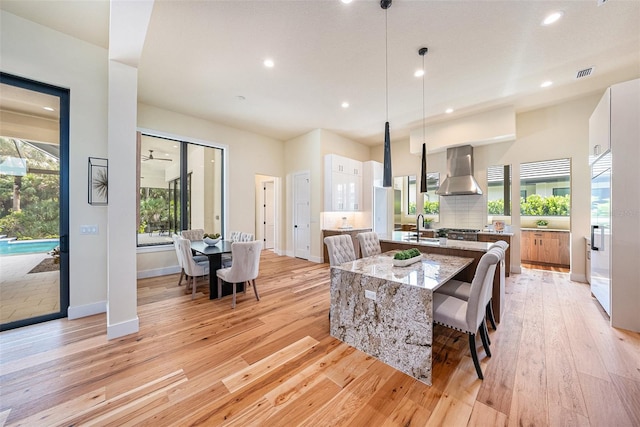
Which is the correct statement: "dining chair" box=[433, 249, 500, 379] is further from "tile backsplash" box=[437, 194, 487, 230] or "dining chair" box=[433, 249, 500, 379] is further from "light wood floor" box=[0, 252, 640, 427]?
"tile backsplash" box=[437, 194, 487, 230]

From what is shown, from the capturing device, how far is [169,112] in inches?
191

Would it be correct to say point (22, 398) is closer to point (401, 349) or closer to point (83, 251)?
point (83, 251)

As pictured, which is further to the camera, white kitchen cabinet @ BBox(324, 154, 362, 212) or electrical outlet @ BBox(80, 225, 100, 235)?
white kitchen cabinet @ BBox(324, 154, 362, 212)

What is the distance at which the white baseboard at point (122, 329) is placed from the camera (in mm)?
2455

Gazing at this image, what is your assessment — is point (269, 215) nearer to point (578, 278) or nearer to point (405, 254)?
point (405, 254)

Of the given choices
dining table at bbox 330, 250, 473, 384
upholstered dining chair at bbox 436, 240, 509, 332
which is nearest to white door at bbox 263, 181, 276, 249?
dining table at bbox 330, 250, 473, 384

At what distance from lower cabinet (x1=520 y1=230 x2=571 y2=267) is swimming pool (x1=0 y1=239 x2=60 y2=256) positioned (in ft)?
29.3

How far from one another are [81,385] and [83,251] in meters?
1.81

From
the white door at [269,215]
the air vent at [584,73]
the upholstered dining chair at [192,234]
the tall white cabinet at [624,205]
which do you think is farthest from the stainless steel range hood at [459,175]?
the upholstered dining chair at [192,234]

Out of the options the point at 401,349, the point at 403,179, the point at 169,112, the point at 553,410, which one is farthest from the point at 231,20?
the point at 403,179

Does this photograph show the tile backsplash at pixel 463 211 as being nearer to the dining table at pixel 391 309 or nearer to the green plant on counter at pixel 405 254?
the dining table at pixel 391 309

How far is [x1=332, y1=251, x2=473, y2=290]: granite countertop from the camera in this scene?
6.41 ft

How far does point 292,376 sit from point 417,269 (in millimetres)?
1484

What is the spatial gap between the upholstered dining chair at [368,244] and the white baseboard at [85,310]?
140 inches
